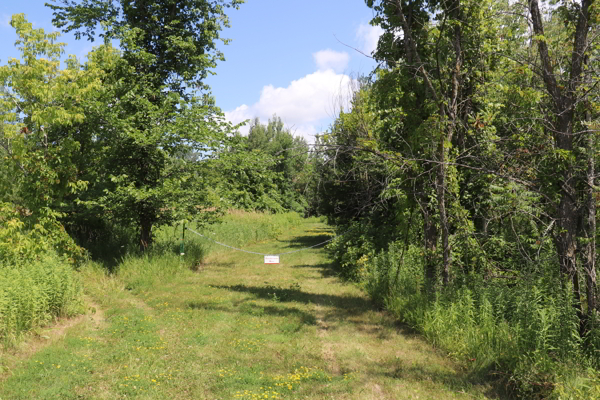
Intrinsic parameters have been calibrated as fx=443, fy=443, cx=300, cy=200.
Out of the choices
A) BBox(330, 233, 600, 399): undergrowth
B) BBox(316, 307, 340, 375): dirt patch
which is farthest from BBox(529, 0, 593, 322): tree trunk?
BBox(316, 307, 340, 375): dirt patch

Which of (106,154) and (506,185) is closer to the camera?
(506,185)

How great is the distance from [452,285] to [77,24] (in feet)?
49.8

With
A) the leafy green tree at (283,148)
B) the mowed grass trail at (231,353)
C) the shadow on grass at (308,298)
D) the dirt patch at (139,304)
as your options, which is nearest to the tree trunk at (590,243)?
the mowed grass trail at (231,353)

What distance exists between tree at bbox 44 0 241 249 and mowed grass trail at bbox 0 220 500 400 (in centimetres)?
306

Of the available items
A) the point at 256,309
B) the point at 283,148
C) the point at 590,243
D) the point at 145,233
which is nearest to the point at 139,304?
the point at 256,309

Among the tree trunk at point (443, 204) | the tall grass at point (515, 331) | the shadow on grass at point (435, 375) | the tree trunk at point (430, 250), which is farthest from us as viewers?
the tree trunk at point (430, 250)

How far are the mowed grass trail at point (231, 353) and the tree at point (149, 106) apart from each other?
10.0 feet

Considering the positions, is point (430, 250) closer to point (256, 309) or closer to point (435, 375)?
point (435, 375)

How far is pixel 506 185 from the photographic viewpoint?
7.73 metres

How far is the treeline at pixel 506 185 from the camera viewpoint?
6117 mm

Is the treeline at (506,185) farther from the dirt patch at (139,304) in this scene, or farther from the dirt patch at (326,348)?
the dirt patch at (139,304)

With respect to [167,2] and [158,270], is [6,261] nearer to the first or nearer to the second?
[158,270]

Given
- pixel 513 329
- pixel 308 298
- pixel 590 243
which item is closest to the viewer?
pixel 590 243

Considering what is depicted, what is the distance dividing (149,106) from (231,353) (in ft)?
29.8
